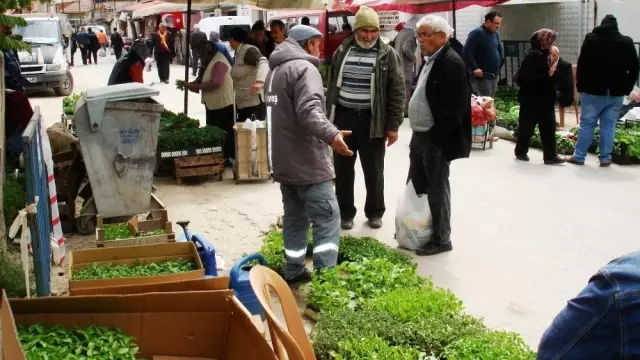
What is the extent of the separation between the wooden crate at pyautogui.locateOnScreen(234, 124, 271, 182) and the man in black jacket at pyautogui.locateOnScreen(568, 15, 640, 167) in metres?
4.44

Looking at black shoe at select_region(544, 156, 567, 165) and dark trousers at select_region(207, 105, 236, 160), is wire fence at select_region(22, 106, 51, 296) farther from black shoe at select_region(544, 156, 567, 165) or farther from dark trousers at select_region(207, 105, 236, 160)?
black shoe at select_region(544, 156, 567, 165)

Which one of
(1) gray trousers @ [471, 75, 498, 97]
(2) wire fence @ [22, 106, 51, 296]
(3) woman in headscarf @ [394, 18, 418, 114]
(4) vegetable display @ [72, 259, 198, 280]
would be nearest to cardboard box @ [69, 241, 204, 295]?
(4) vegetable display @ [72, 259, 198, 280]

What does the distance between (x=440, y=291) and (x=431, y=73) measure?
215 cm

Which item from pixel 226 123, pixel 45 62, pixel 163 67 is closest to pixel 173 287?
pixel 226 123

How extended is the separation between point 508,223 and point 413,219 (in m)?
1.57

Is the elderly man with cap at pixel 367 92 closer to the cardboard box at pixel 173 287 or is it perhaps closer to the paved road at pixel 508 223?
the paved road at pixel 508 223

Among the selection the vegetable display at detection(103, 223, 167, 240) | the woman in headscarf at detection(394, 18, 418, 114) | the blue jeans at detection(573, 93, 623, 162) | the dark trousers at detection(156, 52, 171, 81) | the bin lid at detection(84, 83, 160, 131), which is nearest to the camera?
the vegetable display at detection(103, 223, 167, 240)

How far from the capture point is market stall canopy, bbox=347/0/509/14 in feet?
47.3

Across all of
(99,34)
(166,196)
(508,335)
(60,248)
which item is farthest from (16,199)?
(99,34)

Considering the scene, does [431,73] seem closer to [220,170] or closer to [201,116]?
[220,170]

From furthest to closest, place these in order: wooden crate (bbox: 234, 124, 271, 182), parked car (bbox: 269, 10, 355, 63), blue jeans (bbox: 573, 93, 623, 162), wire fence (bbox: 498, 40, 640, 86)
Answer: parked car (bbox: 269, 10, 355, 63), wire fence (bbox: 498, 40, 640, 86), blue jeans (bbox: 573, 93, 623, 162), wooden crate (bbox: 234, 124, 271, 182)

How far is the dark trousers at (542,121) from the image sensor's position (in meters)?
10.2

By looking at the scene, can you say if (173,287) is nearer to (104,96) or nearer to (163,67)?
(104,96)

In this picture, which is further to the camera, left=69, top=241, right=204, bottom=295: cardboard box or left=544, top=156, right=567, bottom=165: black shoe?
left=544, top=156, right=567, bottom=165: black shoe
